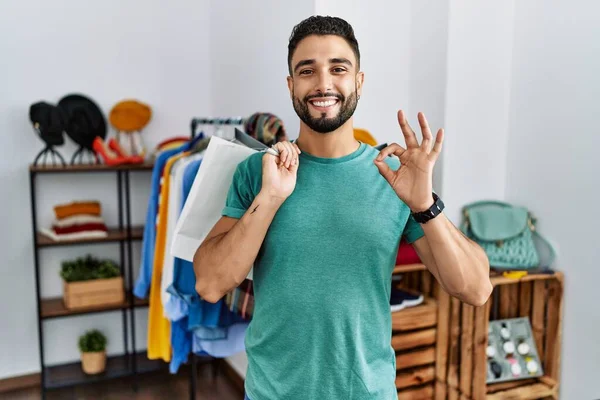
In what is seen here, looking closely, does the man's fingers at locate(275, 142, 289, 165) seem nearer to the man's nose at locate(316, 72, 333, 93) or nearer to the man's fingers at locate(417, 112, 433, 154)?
the man's nose at locate(316, 72, 333, 93)

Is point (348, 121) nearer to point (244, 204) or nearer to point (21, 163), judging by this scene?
point (244, 204)

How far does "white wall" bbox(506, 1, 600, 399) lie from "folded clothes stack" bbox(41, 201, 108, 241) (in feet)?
6.89

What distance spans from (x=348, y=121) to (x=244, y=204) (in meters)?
0.29

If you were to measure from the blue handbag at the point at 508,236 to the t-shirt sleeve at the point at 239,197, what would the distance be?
144 cm

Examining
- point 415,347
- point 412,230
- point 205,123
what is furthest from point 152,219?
point 412,230

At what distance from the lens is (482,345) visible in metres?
2.31

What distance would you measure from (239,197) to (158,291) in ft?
4.90

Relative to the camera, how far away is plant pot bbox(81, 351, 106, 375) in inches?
A: 130

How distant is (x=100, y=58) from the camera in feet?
11.1

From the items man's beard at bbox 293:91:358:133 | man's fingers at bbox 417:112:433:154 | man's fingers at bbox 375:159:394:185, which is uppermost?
man's beard at bbox 293:91:358:133

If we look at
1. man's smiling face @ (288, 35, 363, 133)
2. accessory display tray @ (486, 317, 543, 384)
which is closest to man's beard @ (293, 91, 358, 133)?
man's smiling face @ (288, 35, 363, 133)

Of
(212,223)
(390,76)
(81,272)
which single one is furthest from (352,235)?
(81,272)

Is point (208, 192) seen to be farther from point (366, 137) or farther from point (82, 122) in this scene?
point (82, 122)

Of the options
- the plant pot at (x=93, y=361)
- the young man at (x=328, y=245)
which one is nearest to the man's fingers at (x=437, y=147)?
the young man at (x=328, y=245)
